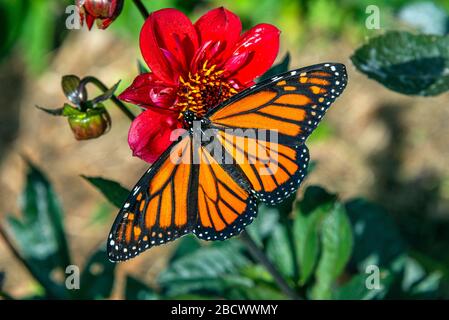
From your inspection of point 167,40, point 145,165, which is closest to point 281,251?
point 167,40

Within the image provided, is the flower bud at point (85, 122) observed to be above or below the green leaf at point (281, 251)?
above

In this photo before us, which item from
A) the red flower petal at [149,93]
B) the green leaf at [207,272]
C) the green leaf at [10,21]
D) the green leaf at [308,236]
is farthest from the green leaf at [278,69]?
the green leaf at [10,21]

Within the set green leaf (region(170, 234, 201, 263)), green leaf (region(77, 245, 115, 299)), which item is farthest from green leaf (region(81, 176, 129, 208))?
green leaf (region(170, 234, 201, 263))

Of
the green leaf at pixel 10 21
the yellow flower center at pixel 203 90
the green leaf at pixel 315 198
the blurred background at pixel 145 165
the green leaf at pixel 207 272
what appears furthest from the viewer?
the green leaf at pixel 10 21

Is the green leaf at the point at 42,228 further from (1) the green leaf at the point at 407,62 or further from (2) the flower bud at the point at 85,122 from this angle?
(1) the green leaf at the point at 407,62

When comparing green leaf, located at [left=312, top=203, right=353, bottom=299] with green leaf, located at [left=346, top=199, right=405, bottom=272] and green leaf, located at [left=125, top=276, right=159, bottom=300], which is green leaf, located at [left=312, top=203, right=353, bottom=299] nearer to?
green leaf, located at [left=346, top=199, right=405, bottom=272]
